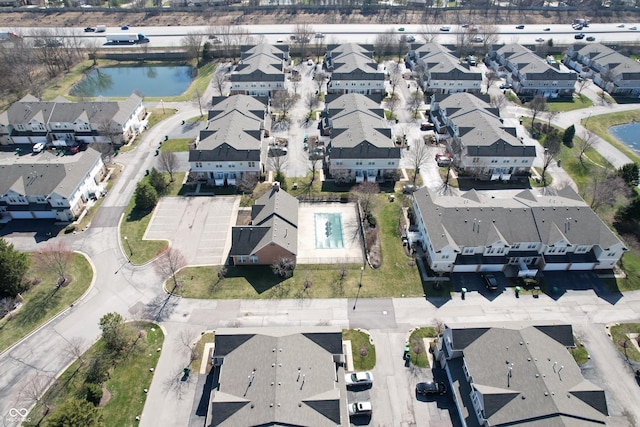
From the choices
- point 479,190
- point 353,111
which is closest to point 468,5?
point 353,111

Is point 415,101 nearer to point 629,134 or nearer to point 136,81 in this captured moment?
point 629,134

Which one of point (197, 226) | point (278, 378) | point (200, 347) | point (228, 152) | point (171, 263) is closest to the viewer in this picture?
point (278, 378)

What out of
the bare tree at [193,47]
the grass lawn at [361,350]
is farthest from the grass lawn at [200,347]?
the bare tree at [193,47]

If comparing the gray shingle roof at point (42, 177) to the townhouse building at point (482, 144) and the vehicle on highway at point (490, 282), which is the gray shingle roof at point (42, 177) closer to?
the vehicle on highway at point (490, 282)

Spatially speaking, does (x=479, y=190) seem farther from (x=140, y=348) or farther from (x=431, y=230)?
(x=140, y=348)

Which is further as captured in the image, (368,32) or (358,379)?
(368,32)

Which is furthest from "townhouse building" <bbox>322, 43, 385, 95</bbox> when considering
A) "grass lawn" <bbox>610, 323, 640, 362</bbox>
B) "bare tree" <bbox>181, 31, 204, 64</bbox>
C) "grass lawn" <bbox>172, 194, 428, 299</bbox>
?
"grass lawn" <bbox>610, 323, 640, 362</bbox>

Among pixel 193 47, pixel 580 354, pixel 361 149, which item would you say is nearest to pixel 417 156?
pixel 361 149
